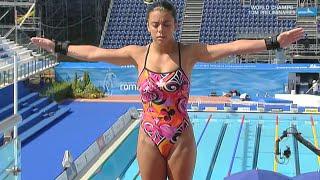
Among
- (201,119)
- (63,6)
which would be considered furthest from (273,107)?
(63,6)

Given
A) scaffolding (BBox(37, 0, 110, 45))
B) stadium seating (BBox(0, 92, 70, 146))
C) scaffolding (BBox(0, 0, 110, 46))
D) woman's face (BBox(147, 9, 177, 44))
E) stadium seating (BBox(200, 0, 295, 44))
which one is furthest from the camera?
scaffolding (BBox(37, 0, 110, 45))

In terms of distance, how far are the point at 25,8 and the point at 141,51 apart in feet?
72.4

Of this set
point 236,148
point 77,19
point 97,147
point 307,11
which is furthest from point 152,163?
point 77,19

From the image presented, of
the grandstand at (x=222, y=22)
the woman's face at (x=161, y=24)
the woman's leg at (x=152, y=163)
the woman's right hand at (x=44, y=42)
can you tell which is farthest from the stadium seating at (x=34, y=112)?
the grandstand at (x=222, y=22)

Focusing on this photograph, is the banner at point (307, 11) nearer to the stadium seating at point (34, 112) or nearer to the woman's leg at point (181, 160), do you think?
the stadium seating at point (34, 112)

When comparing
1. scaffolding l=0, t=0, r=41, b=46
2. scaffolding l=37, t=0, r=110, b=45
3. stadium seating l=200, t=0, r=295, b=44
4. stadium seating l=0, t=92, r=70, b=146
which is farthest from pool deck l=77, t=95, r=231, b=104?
scaffolding l=37, t=0, r=110, b=45

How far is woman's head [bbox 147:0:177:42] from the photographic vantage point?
2381mm

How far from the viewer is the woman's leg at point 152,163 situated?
242 cm

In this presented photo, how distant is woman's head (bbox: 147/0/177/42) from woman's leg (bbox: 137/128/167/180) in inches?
17.4

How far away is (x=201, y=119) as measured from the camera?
42.2 feet

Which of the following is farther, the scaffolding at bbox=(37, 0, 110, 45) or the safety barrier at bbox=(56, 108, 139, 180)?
the scaffolding at bbox=(37, 0, 110, 45)

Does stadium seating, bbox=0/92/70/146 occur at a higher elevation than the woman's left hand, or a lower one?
lower

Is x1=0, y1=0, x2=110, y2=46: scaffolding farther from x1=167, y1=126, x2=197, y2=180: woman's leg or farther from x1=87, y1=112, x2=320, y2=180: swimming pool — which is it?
x1=167, y1=126, x2=197, y2=180: woman's leg

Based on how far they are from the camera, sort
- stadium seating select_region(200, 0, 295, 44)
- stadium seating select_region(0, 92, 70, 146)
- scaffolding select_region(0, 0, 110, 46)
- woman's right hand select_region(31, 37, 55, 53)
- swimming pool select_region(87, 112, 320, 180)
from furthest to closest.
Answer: stadium seating select_region(200, 0, 295, 44)
scaffolding select_region(0, 0, 110, 46)
stadium seating select_region(0, 92, 70, 146)
swimming pool select_region(87, 112, 320, 180)
woman's right hand select_region(31, 37, 55, 53)
